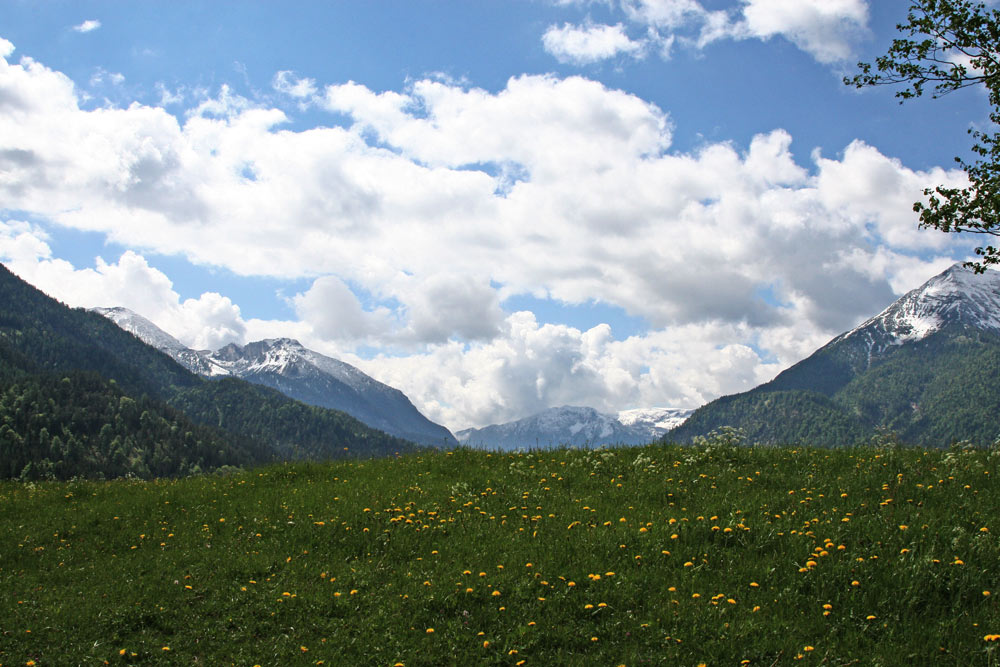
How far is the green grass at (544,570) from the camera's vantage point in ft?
26.9

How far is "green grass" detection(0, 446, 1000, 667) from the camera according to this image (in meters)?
8.19

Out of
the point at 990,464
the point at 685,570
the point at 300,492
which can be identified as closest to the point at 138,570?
the point at 300,492

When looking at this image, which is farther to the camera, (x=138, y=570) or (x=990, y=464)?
(x=990, y=464)

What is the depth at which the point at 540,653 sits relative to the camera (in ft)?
26.1

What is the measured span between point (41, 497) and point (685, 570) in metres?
17.3

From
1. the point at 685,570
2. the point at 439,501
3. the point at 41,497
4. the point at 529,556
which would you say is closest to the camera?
the point at 685,570

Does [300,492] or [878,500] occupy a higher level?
[878,500]

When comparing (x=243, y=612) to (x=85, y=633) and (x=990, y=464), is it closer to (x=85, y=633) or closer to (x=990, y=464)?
(x=85, y=633)

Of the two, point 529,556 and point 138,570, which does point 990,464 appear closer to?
point 529,556

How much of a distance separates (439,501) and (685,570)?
6.10 metres

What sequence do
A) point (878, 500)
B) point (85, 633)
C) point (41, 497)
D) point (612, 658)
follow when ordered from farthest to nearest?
1. point (41, 497)
2. point (878, 500)
3. point (85, 633)
4. point (612, 658)

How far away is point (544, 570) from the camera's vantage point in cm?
999

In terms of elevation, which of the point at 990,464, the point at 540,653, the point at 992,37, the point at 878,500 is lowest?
the point at 540,653

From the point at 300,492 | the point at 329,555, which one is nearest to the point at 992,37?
the point at 329,555
